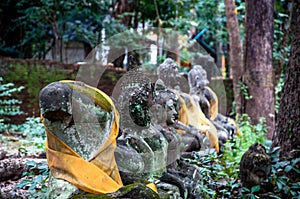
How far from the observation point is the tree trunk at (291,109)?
4551 mm

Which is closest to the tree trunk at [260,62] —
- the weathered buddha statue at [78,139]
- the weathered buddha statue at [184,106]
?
the weathered buddha statue at [184,106]

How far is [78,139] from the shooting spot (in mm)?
2459

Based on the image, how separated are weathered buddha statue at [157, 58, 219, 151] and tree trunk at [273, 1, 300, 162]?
0.99 metres

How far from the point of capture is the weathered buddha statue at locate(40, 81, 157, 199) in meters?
2.39

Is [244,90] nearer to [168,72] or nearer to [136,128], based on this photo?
[168,72]

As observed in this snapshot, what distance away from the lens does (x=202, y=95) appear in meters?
6.43

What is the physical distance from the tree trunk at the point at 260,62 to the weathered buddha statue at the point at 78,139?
23.3 feet

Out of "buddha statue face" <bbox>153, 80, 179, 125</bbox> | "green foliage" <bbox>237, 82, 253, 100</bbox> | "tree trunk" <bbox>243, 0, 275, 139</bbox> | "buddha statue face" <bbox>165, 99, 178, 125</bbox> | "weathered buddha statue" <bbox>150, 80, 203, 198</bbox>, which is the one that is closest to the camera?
"weathered buddha statue" <bbox>150, 80, 203, 198</bbox>

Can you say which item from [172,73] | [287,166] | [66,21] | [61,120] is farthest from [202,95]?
[66,21]

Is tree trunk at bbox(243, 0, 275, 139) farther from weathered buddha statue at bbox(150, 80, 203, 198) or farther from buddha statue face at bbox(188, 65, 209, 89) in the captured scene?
weathered buddha statue at bbox(150, 80, 203, 198)

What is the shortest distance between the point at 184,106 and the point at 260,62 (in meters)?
4.51

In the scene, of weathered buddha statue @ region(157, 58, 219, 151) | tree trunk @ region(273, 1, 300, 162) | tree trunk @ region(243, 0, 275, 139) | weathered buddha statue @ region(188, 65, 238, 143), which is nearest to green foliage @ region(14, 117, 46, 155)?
weathered buddha statue @ region(157, 58, 219, 151)

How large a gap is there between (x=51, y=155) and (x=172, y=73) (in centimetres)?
247

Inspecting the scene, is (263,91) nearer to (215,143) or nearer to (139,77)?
(215,143)
